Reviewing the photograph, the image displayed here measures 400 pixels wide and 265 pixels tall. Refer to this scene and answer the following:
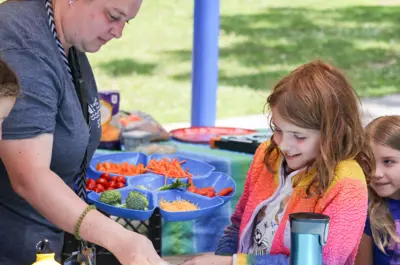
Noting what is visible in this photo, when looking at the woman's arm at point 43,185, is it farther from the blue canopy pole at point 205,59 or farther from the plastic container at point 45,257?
the blue canopy pole at point 205,59

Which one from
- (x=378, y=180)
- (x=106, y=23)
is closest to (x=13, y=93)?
(x=106, y=23)

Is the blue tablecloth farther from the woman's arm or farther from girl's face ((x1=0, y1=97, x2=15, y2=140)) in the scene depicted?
girl's face ((x1=0, y1=97, x2=15, y2=140))

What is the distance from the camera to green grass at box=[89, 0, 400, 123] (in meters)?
8.94

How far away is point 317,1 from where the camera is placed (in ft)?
43.8

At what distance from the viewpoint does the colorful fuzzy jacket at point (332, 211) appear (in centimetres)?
248

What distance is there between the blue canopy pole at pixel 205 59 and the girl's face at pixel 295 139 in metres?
2.31

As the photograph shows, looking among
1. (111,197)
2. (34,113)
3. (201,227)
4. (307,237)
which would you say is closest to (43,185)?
(34,113)

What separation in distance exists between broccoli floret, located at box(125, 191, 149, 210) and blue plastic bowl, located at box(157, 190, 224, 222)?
71mm

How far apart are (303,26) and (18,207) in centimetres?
966

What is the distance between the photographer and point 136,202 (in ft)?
10.4

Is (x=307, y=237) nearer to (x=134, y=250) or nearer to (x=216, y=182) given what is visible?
(x=134, y=250)

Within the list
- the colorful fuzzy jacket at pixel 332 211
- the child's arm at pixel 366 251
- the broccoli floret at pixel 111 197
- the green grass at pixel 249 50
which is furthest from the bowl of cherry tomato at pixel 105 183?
the green grass at pixel 249 50

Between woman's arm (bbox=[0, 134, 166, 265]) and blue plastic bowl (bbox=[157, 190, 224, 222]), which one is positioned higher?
woman's arm (bbox=[0, 134, 166, 265])

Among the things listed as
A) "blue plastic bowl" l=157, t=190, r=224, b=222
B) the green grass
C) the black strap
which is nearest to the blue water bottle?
the black strap
